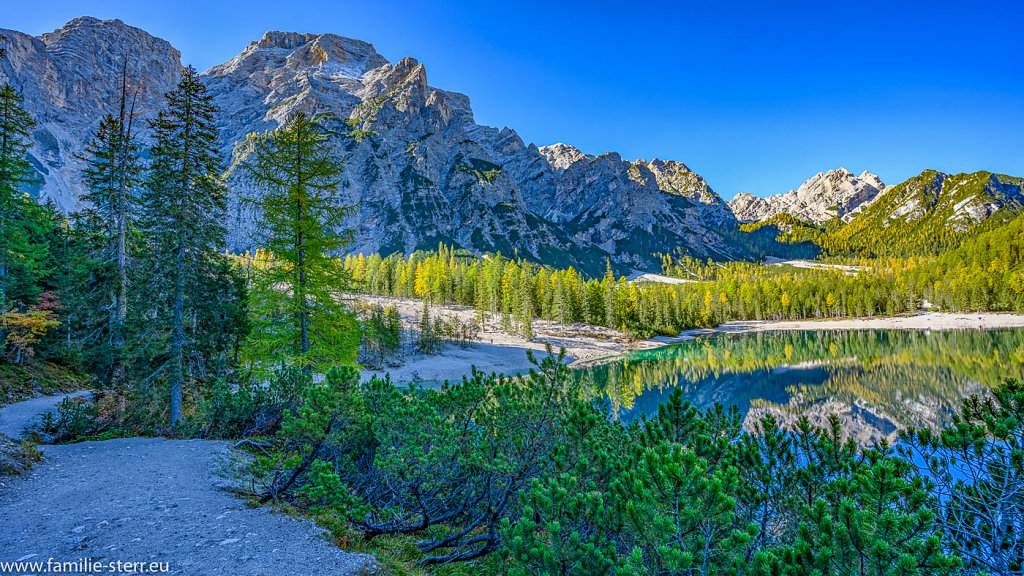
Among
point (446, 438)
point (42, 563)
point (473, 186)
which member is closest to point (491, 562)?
point (446, 438)

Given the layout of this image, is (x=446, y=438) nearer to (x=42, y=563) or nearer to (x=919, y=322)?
(x=42, y=563)

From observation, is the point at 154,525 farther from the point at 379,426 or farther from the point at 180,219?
the point at 180,219

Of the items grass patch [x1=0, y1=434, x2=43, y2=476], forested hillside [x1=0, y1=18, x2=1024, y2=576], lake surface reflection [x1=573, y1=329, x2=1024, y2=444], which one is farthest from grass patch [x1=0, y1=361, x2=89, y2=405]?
lake surface reflection [x1=573, y1=329, x2=1024, y2=444]

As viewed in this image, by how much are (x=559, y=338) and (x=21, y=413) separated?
5789cm

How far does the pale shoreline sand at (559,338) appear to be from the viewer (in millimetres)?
44500

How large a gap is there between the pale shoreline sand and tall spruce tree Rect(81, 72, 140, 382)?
18491 mm

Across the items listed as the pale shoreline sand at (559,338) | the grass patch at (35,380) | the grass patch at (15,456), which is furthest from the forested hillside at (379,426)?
the pale shoreline sand at (559,338)

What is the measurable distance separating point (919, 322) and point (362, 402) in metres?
124

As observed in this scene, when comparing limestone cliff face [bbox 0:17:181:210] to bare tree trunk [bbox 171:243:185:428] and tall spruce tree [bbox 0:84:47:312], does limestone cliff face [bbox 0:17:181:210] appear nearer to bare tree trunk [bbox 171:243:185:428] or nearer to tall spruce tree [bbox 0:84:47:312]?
tall spruce tree [bbox 0:84:47:312]

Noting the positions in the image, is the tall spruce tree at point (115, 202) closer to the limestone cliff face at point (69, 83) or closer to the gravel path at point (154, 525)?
the gravel path at point (154, 525)

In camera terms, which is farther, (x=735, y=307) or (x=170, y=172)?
(x=735, y=307)

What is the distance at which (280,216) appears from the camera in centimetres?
1312

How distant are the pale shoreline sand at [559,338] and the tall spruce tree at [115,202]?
728 inches

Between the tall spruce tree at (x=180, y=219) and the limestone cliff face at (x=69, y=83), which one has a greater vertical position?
the limestone cliff face at (x=69, y=83)
